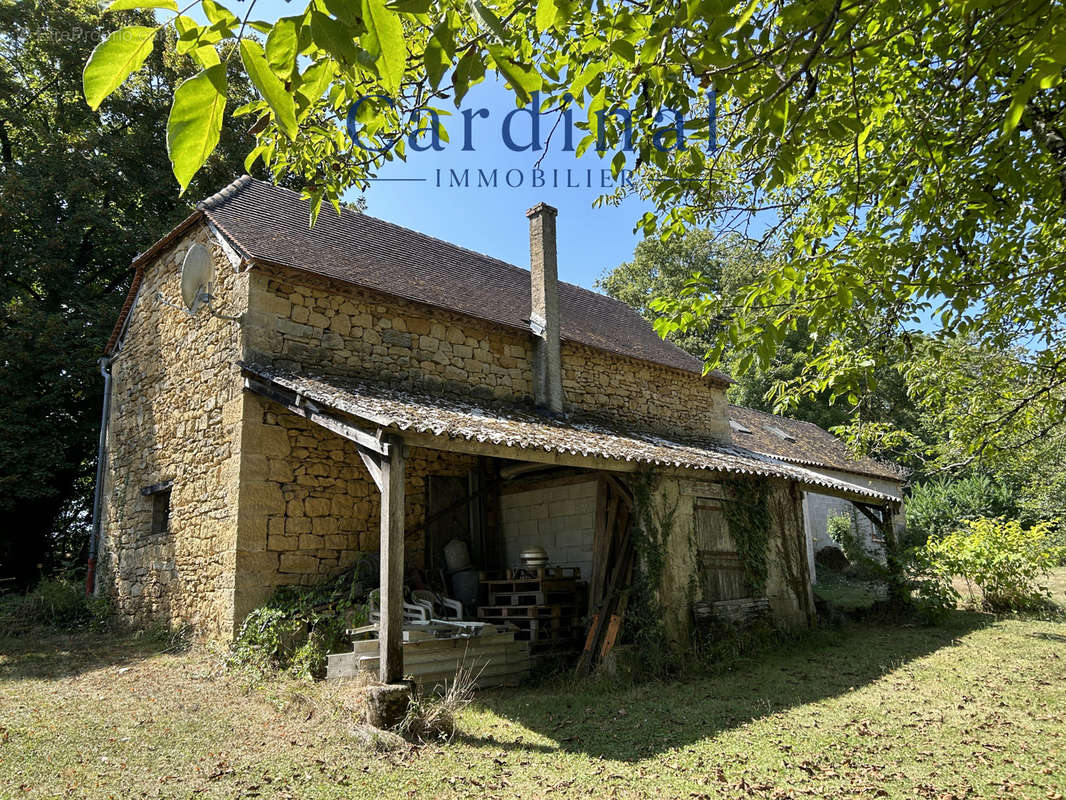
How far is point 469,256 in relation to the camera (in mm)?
12766

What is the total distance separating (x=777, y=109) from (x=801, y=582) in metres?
9.51

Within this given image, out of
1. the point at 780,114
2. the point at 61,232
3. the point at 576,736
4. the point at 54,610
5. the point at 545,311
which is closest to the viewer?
the point at 780,114

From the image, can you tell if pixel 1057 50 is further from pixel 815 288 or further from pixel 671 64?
pixel 815 288

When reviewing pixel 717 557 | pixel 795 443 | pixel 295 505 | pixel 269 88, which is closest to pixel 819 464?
pixel 795 443

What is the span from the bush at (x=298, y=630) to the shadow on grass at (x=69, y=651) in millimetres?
1430

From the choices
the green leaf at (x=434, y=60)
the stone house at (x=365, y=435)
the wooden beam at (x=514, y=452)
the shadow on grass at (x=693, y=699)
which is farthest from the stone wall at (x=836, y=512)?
the green leaf at (x=434, y=60)

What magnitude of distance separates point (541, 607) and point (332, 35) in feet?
25.6

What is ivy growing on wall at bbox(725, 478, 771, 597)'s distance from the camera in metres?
9.70

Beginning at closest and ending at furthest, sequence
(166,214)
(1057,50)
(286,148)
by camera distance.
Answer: (1057,50), (286,148), (166,214)

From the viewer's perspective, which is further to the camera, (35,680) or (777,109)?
(35,680)

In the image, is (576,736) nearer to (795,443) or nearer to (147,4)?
(147,4)

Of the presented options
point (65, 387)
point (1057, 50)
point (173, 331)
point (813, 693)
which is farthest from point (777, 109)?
point (65, 387)

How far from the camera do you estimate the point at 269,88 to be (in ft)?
3.59

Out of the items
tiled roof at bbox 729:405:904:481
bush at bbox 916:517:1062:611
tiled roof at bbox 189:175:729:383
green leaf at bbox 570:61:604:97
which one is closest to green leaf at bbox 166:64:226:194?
green leaf at bbox 570:61:604:97
